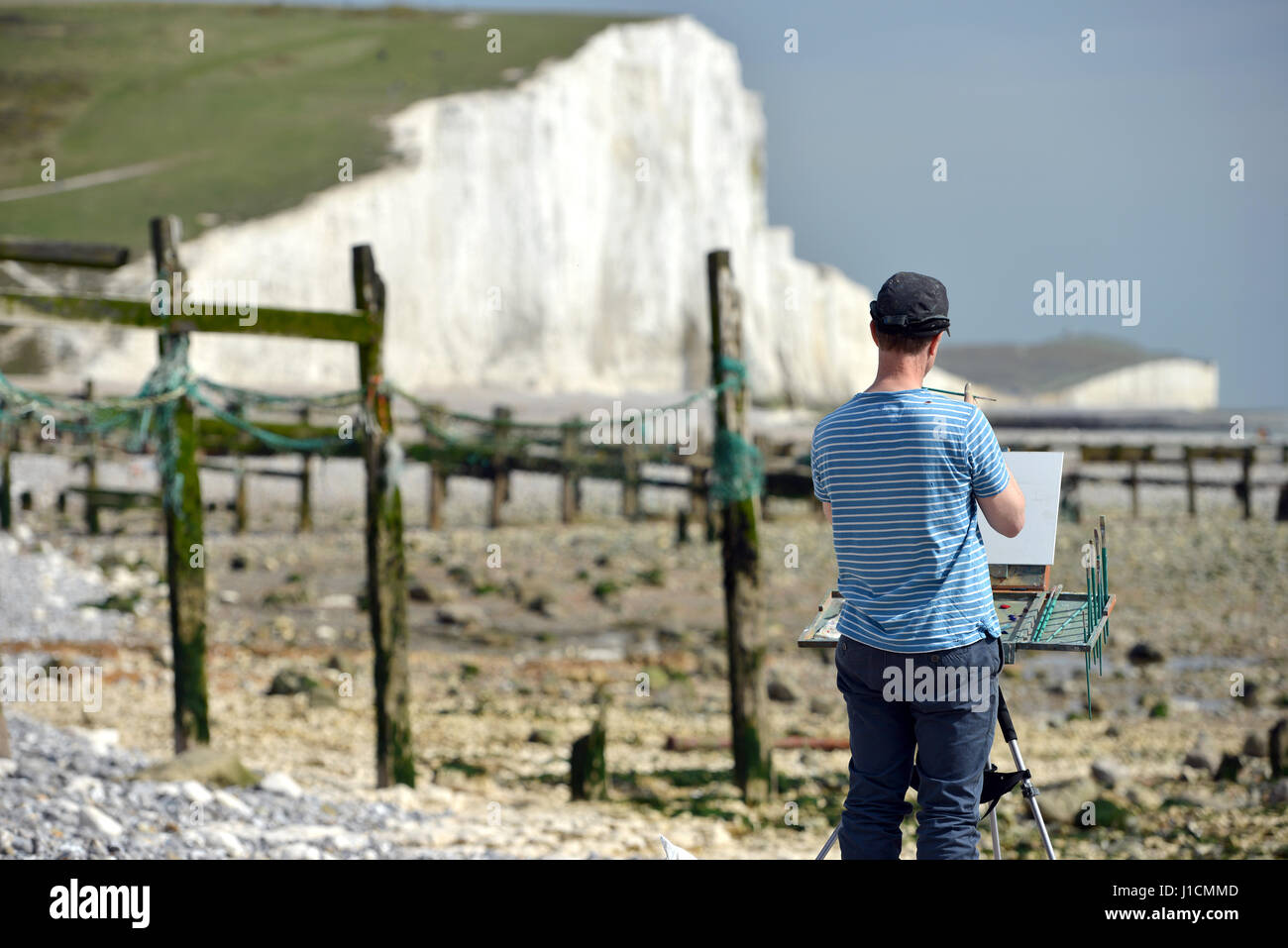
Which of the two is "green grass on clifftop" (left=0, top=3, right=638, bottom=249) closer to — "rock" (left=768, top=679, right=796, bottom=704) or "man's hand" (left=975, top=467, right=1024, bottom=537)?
"rock" (left=768, top=679, right=796, bottom=704)

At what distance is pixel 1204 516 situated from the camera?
24.1m

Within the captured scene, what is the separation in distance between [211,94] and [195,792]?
6196 cm

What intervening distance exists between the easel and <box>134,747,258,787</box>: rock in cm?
396

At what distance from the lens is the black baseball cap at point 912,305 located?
3.13 metres

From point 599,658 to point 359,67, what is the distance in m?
60.0

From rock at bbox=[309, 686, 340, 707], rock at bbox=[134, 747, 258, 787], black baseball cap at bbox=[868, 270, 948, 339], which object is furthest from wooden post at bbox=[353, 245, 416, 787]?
black baseball cap at bbox=[868, 270, 948, 339]

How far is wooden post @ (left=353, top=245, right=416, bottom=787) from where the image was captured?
704cm

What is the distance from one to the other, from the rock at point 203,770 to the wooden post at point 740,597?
2.63 metres

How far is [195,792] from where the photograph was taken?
615cm

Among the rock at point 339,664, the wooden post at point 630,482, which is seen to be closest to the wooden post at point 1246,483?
the wooden post at point 630,482

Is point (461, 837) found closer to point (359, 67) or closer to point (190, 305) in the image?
point (190, 305)

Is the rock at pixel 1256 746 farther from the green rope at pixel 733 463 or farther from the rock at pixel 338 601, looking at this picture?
the rock at pixel 338 601

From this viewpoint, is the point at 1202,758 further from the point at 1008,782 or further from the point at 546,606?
the point at 546,606

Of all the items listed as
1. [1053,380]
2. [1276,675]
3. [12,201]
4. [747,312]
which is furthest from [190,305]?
[1053,380]
